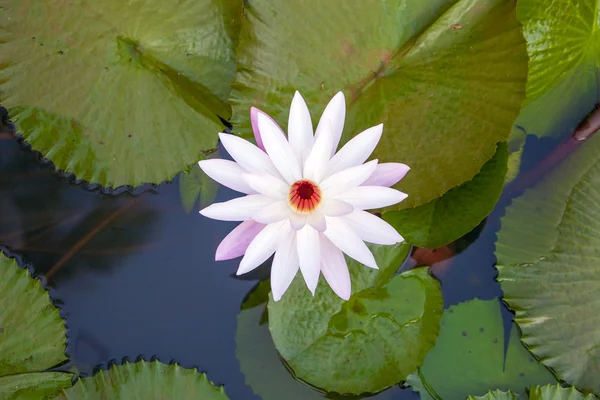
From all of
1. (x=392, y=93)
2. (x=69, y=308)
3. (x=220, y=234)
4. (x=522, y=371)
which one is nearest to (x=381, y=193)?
(x=392, y=93)

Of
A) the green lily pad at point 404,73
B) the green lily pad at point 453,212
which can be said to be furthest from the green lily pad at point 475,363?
the green lily pad at point 404,73

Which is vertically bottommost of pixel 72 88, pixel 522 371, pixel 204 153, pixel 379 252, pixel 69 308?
pixel 522 371

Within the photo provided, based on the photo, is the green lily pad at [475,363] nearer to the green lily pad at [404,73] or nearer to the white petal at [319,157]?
the green lily pad at [404,73]

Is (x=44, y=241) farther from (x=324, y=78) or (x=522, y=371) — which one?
(x=522, y=371)

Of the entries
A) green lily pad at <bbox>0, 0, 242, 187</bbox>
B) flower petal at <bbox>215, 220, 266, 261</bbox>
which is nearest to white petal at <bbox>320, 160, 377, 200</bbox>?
flower petal at <bbox>215, 220, 266, 261</bbox>

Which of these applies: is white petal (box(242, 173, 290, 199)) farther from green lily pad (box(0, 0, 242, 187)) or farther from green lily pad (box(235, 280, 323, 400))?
green lily pad (box(235, 280, 323, 400))

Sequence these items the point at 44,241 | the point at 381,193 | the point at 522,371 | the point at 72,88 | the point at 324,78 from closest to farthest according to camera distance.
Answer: the point at 381,193, the point at 324,78, the point at 72,88, the point at 522,371, the point at 44,241
